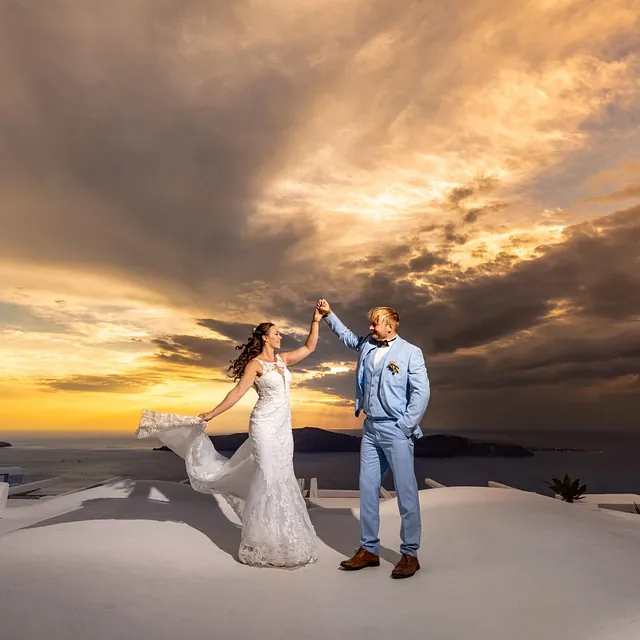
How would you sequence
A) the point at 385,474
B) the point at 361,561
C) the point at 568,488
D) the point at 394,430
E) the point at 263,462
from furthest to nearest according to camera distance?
the point at 568,488, the point at 263,462, the point at 385,474, the point at 361,561, the point at 394,430

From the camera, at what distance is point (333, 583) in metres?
5.11

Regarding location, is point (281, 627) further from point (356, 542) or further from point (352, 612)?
point (356, 542)

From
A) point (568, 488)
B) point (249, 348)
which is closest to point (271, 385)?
point (249, 348)

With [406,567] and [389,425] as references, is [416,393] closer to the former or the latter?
[389,425]

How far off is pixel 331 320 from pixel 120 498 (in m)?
5.47

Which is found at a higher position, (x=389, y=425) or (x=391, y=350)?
(x=391, y=350)

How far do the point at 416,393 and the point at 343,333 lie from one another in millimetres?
1150

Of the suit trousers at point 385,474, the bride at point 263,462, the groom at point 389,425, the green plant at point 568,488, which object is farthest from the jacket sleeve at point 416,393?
the green plant at point 568,488

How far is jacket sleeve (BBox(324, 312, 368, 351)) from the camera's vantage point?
6082 millimetres

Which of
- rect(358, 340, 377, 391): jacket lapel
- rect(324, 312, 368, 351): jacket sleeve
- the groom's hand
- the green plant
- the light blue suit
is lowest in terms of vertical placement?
the green plant

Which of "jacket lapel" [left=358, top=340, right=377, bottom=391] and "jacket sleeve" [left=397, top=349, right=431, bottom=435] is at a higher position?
"jacket lapel" [left=358, top=340, right=377, bottom=391]

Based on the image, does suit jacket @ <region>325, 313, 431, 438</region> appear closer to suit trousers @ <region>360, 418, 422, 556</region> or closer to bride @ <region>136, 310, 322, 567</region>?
suit trousers @ <region>360, 418, 422, 556</region>

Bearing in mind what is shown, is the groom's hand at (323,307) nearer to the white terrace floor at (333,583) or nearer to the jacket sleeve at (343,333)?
the jacket sleeve at (343,333)

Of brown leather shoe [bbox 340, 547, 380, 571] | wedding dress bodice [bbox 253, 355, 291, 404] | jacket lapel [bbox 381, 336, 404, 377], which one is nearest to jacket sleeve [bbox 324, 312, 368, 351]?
jacket lapel [bbox 381, 336, 404, 377]
